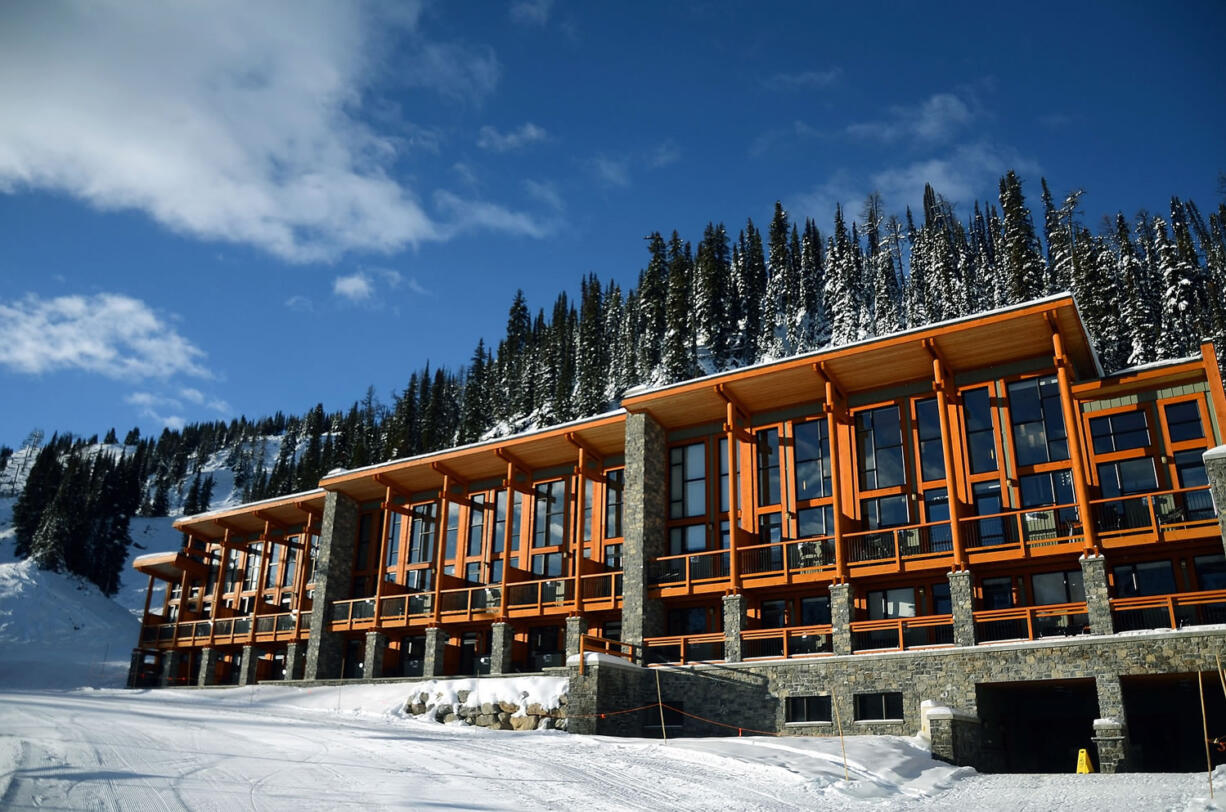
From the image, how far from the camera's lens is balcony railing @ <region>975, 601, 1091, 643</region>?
67.5 feet

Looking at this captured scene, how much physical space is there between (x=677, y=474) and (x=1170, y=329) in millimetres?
35849

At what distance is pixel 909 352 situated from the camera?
24.5 meters

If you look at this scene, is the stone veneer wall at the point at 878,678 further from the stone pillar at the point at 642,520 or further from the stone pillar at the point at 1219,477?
the stone pillar at the point at 1219,477

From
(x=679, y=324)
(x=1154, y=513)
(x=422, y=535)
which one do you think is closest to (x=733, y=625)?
(x=1154, y=513)

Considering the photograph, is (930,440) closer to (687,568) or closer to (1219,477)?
(1219,477)

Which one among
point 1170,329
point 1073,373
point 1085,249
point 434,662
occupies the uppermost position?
point 1085,249

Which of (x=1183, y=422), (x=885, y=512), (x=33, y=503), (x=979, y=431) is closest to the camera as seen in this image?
Answer: (x=1183, y=422)

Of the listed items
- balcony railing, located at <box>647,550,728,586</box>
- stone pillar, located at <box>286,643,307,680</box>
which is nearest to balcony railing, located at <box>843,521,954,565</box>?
balcony railing, located at <box>647,550,728,586</box>

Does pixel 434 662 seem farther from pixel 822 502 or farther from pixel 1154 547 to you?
pixel 1154 547

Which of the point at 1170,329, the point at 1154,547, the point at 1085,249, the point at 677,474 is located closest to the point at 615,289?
the point at 1085,249

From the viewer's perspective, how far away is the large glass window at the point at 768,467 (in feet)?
90.5

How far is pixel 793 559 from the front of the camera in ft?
82.3

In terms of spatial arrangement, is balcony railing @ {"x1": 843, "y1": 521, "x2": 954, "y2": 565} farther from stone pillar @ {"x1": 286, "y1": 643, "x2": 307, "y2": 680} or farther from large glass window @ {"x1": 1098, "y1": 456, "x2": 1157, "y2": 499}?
stone pillar @ {"x1": 286, "y1": 643, "x2": 307, "y2": 680}

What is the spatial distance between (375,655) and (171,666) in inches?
585
